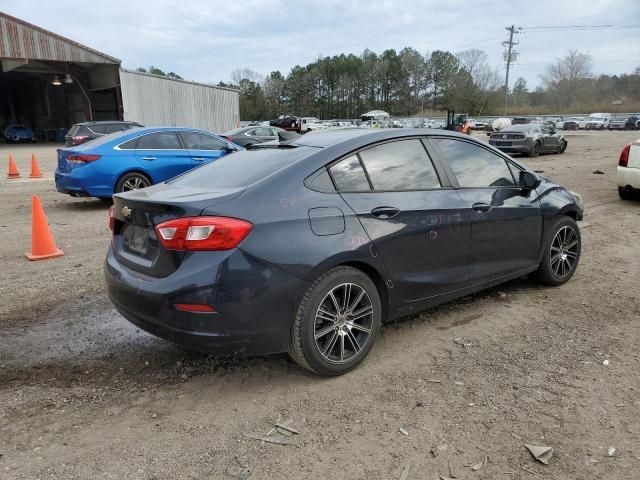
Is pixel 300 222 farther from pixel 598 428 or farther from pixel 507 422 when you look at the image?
pixel 598 428

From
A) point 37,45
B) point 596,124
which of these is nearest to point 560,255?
point 37,45

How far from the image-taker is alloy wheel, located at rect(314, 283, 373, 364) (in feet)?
10.6

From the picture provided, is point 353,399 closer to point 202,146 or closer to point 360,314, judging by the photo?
point 360,314

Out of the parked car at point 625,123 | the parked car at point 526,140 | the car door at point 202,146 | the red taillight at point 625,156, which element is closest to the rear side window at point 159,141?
the car door at point 202,146

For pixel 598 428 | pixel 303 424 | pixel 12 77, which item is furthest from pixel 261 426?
pixel 12 77

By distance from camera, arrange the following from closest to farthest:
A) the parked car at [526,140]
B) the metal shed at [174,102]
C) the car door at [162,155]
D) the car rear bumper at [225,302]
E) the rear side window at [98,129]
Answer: the car rear bumper at [225,302] < the car door at [162,155] < the rear side window at [98,129] < the parked car at [526,140] < the metal shed at [174,102]

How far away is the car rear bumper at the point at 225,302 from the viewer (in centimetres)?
288

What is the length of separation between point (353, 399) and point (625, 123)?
5978cm

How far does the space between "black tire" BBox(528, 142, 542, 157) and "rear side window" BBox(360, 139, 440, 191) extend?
19.3 metres

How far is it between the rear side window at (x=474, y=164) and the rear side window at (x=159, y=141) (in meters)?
7.05

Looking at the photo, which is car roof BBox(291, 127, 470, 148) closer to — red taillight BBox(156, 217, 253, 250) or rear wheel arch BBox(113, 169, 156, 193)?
red taillight BBox(156, 217, 253, 250)

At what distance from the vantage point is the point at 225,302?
9.50ft

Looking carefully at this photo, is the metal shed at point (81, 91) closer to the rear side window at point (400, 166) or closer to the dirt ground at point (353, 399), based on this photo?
the dirt ground at point (353, 399)

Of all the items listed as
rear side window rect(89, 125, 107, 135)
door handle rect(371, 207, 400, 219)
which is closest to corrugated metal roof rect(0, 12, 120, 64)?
rear side window rect(89, 125, 107, 135)
